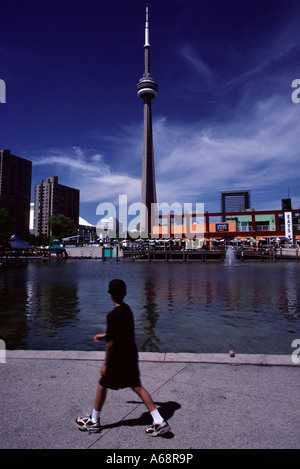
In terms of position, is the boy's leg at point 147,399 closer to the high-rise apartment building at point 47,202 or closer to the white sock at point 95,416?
the white sock at point 95,416

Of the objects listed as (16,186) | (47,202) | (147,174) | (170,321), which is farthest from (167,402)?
(47,202)

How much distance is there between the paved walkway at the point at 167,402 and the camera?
293 cm

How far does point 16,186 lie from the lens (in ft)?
469

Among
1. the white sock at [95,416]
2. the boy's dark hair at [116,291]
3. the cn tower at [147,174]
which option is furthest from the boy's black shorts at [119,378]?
the cn tower at [147,174]

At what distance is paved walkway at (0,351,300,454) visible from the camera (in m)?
2.93

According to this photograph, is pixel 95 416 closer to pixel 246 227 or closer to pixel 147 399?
pixel 147 399

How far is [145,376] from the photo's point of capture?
444 cm

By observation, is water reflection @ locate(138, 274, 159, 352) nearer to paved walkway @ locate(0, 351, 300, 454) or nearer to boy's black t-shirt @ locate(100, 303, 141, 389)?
paved walkway @ locate(0, 351, 300, 454)

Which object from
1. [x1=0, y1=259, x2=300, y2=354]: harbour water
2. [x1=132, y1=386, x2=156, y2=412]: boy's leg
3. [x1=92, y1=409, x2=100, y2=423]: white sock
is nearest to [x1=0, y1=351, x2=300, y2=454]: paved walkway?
[x1=92, y1=409, x2=100, y2=423]: white sock

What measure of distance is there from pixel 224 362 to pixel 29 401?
292 cm

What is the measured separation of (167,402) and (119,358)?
1.01 metres

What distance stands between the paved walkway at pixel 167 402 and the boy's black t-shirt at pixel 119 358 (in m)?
0.46

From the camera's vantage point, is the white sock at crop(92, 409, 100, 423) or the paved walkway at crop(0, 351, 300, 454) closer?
the paved walkway at crop(0, 351, 300, 454)

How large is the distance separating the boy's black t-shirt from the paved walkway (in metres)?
0.46
